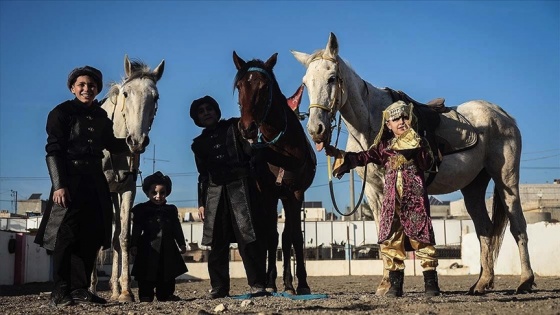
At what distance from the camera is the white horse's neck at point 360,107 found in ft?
26.5

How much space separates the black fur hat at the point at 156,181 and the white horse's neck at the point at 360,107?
7.24 ft

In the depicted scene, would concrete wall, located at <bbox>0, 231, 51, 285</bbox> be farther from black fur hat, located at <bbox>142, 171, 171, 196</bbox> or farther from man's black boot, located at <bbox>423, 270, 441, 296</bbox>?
man's black boot, located at <bbox>423, 270, 441, 296</bbox>

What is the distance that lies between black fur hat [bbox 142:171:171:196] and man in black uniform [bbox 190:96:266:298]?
0.88m

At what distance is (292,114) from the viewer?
→ 7863 mm

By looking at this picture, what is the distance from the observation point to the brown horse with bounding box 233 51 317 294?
274 inches

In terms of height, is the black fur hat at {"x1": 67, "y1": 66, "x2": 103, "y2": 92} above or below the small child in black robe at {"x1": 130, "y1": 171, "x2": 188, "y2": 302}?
above

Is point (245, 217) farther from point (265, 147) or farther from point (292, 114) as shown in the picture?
point (292, 114)

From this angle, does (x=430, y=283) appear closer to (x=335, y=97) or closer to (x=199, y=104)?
(x=335, y=97)

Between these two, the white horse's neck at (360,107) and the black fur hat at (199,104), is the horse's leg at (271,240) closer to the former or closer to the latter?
the black fur hat at (199,104)

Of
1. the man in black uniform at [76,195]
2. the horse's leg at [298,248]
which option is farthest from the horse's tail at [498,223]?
the man in black uniform at [76,195]

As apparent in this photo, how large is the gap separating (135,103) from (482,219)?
497cm

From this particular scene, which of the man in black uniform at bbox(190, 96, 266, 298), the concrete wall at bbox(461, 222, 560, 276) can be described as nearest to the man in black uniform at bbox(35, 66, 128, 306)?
the man in black uniform at bbox(190, 96, 266, 298)

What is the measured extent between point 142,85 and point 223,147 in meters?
1.43

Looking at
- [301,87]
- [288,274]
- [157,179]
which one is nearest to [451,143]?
[301,87]
